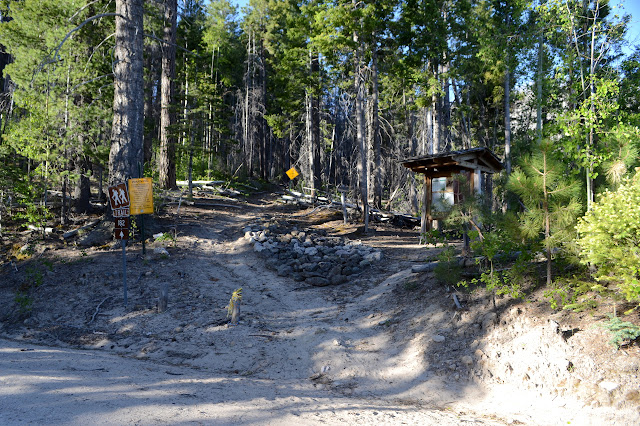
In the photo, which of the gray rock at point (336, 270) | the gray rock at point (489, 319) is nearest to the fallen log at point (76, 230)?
the gray rock at point (336, 270)

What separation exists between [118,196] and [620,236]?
829 centimetres

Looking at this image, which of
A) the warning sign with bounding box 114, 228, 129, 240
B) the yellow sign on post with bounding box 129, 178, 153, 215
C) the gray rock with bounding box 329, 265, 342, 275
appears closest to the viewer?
the warning sign with bounding box 114, 228, 129, 240

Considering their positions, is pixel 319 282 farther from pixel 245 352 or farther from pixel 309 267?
pixel 245 352

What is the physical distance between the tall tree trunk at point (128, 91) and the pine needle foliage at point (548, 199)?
31.0 feet

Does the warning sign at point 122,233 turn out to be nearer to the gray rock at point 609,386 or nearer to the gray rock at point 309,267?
the gray rock at point 309,267

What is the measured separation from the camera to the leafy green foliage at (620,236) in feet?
14.5

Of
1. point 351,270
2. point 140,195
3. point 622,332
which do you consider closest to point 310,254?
point 351,270

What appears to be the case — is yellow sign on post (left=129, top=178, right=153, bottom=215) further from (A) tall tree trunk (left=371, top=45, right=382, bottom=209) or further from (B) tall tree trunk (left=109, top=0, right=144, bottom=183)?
(A) tall tree trunk (left=371, top=45, right=382, bottom=209)

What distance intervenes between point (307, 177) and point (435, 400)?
21755 mm

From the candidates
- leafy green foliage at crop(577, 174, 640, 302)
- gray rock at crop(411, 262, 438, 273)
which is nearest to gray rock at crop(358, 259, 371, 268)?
gray rock at crop(411, 262, 438, 273)

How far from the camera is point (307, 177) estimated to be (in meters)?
26.0

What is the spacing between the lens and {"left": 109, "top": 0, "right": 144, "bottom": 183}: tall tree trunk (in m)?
10.7

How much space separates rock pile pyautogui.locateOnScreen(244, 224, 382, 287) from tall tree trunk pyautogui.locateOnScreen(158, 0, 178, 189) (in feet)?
22.0

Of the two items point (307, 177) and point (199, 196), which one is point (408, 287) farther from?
point (307, 177)
